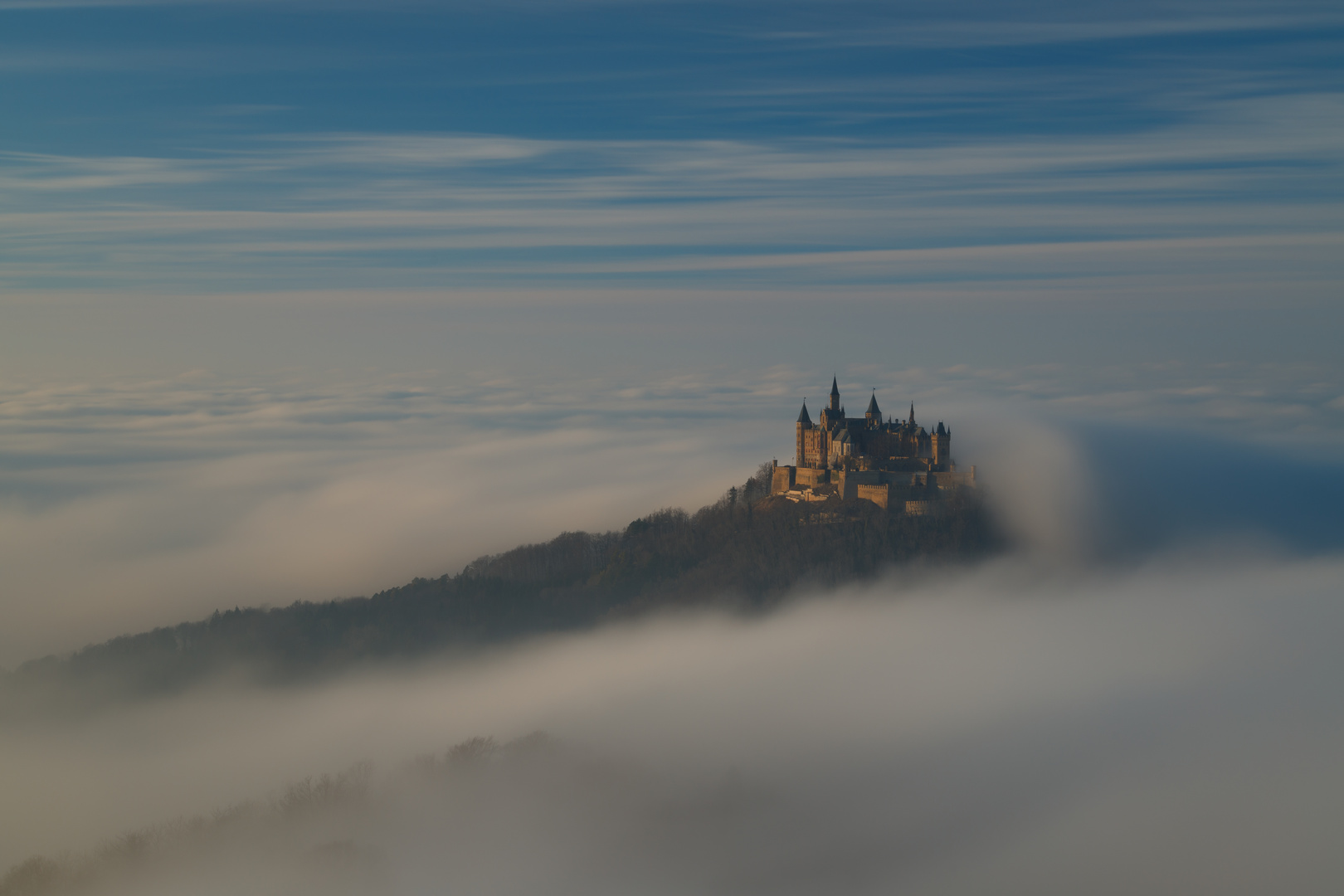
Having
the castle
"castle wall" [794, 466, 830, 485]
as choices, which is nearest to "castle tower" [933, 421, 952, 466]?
the castle

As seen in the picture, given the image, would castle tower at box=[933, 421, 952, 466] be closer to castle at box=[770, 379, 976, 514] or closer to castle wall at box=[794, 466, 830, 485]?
castle at box=[770, 379, 976, 514]

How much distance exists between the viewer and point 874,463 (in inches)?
4589

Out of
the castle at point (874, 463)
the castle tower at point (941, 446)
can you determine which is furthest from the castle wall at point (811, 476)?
the castle tower at point (941, 446)

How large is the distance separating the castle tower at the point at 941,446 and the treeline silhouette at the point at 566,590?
396cm

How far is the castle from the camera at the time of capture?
11344cm

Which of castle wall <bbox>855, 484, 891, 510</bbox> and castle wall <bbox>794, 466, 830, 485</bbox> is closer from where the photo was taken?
castle wall <bbox>855, 484, 891, 510</bbox>

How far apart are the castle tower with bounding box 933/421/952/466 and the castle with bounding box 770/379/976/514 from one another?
0.27ft

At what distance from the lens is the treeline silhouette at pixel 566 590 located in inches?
4587

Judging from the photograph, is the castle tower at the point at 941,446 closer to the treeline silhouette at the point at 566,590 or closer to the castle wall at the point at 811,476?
the treeline silhouette at the point at 566,590

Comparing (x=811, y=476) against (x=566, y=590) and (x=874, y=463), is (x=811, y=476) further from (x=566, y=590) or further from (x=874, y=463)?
(x=566, y=590)

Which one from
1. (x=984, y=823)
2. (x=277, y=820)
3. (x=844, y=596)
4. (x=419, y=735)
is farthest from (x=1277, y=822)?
(x=277, y=820)

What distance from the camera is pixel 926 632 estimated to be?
125 meters

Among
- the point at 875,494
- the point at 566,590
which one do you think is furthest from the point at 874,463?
the point at 566,590

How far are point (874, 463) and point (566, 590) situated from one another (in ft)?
134
